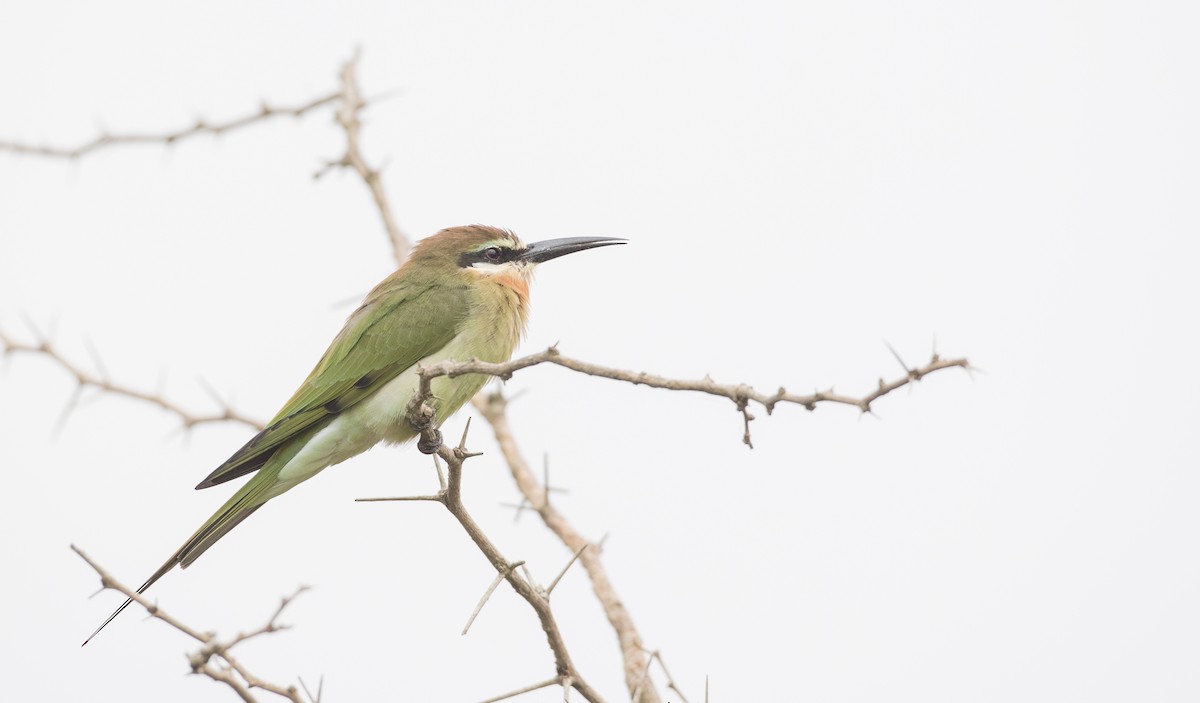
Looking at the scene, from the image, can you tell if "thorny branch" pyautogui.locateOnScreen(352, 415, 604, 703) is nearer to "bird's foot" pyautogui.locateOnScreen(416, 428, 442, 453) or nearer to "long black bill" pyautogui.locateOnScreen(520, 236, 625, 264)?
"bird's foot" pyautogui.locateOnScreen(416, 428, 442, 453)

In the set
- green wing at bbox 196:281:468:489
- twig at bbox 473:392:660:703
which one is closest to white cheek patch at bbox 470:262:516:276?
green wing at bbox 196:281:468:489

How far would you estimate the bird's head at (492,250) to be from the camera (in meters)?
4.85

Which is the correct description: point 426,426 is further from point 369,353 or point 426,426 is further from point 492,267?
point 492,267

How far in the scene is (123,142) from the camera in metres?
4.28

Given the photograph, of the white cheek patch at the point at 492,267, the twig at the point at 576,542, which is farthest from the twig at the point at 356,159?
the twig at the point at 576,542

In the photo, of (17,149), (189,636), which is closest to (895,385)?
(189,636)

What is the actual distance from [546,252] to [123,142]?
1.61m

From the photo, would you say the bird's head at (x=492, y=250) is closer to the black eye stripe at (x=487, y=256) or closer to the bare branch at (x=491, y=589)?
the black eye stripe at (x=487, y=256)

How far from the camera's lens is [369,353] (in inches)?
173

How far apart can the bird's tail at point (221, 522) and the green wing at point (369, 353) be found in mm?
96

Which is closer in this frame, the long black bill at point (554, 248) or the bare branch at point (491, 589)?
the bare branch at point (491, 589)

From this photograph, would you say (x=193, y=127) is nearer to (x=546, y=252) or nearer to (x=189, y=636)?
(x=546, y=252)

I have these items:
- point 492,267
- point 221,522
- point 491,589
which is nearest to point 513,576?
point 491,589

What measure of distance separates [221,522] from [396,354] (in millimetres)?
861
